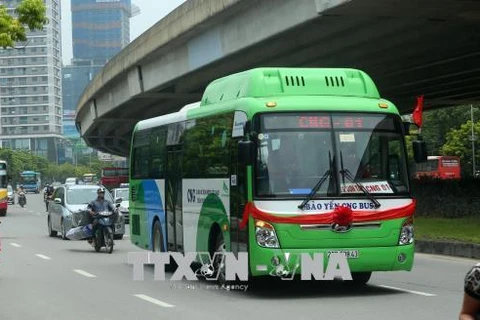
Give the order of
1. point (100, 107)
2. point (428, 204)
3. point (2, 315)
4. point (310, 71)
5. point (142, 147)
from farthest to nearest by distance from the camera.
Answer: point (100, 107)
point (428, 204)
point (142, 147)
point (310, 71)
point (2, 315)

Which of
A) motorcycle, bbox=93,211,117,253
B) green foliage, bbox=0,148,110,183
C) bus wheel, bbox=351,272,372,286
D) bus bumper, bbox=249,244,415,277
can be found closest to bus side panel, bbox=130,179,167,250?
motorcycle, bbox=93,211,117,253

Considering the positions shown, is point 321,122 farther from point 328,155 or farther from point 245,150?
point 245,150

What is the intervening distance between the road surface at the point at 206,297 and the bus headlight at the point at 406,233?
720mm

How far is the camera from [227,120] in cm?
1289

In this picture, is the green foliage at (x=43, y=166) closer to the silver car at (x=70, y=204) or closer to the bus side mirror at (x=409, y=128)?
the silver car at (x=70, y=204)

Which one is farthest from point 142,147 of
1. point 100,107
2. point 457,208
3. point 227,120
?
point 100,107

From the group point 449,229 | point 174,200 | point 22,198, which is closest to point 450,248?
point 449,229

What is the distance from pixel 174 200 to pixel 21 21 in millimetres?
4896

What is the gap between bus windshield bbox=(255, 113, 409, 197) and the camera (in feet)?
38.8

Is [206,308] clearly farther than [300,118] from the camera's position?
No

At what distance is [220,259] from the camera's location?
1298 centimetres

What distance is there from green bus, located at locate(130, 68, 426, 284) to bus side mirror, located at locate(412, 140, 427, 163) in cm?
2

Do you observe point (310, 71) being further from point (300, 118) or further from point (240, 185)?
point (240, 185)

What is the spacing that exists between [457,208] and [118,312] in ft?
64.6
